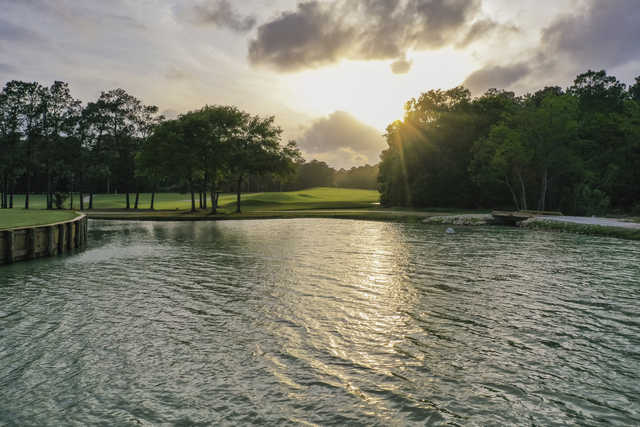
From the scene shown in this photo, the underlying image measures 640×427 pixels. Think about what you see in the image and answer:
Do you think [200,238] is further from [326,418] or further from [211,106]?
[211,106]

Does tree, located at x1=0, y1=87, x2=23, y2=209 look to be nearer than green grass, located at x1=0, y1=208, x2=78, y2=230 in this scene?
No

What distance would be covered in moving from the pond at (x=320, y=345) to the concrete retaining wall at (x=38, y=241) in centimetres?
206

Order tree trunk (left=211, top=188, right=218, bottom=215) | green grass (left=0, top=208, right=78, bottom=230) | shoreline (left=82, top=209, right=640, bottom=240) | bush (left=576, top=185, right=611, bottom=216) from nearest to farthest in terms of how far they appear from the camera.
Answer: green grass (left=0, top=208, right=78, bottom=230) < shoreline (left=82, top=209, right=640, bottom=240) < bush (left=576, top=185, right=611, bottom=216) < tree trunk (left=211, top=188, right=218, bottom=215)

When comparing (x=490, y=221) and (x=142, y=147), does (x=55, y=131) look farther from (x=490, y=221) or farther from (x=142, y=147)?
(x=490, y=221)

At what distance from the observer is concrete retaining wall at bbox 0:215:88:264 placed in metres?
18.8

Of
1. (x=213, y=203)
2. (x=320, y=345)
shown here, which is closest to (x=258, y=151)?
(x=213, y=203)

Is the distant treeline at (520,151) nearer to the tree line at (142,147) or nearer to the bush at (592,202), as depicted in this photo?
the bush at (592,202)

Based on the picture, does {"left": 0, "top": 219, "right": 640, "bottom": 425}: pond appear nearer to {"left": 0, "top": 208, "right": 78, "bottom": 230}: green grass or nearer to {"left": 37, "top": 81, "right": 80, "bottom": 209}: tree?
{"left": 0, "top": 208, "right": 78, "bottom": 230}: green grass

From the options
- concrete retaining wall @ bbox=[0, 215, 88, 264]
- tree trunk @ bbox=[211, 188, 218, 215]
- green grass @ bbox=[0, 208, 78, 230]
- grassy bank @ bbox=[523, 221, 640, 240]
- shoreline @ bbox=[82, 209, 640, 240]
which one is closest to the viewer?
concrete retaining wall @ bbox=[0, 215, 88, 264]

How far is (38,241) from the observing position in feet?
68.5

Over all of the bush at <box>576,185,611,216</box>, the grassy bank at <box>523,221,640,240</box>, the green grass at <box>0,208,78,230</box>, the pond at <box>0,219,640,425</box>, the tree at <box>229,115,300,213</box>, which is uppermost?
the tree at <box>229,115,300,213</box>

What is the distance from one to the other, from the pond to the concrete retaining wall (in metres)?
2.06

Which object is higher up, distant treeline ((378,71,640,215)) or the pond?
distant treeline ((378,71,640,215))

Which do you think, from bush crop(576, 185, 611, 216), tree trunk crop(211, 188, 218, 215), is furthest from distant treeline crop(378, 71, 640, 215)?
tree trunk crop(211, 188, 218, 215)
